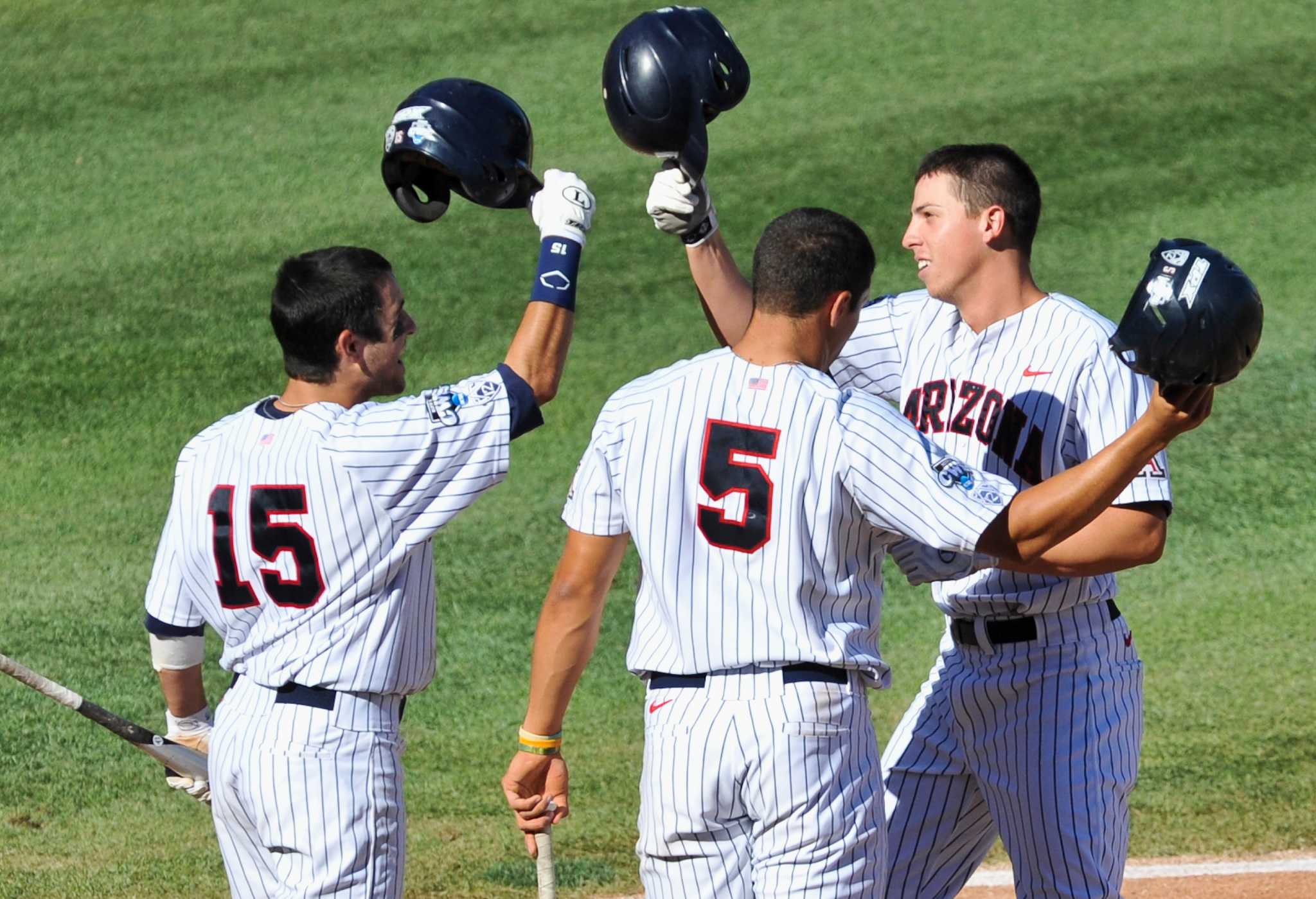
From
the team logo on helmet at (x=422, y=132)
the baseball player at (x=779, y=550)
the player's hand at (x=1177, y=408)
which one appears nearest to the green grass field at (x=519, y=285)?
the baseball player at (x=779, y=550)

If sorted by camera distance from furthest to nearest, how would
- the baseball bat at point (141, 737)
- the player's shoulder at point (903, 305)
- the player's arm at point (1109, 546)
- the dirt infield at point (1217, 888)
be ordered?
1. the dirt infield at point (1217, 888)
2. the player's shoulder at point (903, 305)
3. the baseball bat at point (141, 737)
4. the player's arm at point (1109, 546)

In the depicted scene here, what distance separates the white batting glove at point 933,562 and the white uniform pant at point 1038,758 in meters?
0.49

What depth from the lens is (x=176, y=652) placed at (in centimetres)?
384

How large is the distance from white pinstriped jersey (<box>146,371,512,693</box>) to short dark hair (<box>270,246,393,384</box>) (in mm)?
120

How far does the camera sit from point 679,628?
124 inches

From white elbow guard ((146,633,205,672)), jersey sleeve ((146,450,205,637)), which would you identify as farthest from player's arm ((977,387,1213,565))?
white elbow guard ((146,633,205,672))

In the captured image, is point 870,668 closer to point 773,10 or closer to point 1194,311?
point 1194,311

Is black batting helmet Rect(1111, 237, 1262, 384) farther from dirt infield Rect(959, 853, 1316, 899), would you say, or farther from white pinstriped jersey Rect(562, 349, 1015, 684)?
dirt infield Rect(959, 853, 1316, 899)

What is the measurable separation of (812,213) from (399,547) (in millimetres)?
1086

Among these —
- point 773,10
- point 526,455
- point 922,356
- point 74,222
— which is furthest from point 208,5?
point 922,356

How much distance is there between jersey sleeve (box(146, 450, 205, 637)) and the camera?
3.66m

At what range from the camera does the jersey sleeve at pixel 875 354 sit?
4.16 metres

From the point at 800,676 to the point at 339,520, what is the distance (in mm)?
1005

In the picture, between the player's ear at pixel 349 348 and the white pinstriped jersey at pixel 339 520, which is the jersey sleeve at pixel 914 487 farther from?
the player's ear at pixel 349 348
